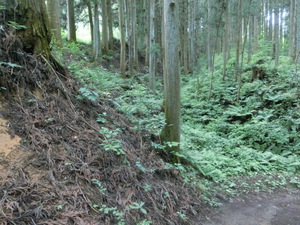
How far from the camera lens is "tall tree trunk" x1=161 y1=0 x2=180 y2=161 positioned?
516cm

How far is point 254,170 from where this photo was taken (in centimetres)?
693

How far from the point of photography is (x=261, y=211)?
15.3ft

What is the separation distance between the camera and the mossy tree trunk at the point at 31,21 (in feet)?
13.2

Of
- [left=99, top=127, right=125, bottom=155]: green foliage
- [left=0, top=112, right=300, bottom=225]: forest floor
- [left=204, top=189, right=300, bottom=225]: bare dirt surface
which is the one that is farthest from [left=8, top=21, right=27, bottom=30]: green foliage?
[left=204, top=189, right=300, bottom=225]: bare dirt surface

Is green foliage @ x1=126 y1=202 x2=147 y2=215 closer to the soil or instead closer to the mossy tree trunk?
the soil

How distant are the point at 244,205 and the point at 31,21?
18.6 feet

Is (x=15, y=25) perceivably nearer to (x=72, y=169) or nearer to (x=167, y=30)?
(x=72, y=169)

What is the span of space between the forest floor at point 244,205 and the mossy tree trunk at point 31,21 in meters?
1.64

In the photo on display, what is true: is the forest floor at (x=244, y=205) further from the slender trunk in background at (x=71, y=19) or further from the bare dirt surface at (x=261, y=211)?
the slender trunk in background at (x=71, y=19)

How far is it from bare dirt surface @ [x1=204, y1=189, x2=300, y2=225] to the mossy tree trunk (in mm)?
4536

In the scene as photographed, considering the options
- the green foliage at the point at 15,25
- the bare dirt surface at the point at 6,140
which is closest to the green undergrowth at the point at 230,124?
the bare dirt surface at the point at 6,140

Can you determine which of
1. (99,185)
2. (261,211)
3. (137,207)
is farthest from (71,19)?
(261,211)

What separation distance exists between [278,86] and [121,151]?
11414mm

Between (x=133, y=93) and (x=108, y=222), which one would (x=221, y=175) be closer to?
(x=108, y=222)
